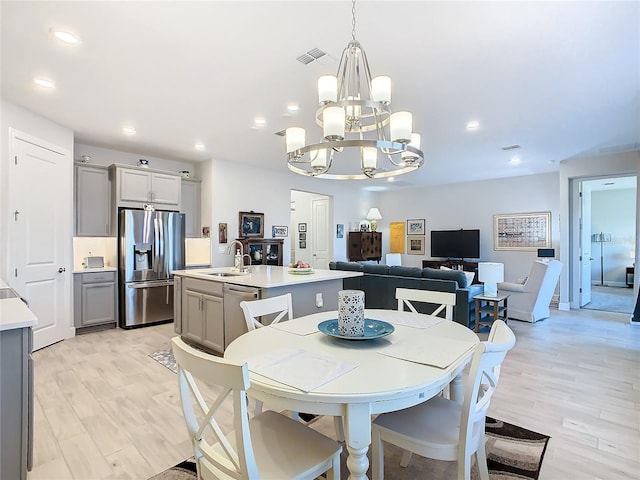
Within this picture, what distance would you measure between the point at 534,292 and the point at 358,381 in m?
4.83

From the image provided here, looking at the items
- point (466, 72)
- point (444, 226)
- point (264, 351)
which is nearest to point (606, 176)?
point (444, 226)

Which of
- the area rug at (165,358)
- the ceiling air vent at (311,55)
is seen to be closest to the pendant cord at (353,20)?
the ceiling air vent at (311,55)

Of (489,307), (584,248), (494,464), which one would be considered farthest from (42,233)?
(584,248)

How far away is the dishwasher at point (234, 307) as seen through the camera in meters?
3.13

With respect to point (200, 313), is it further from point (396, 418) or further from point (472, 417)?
point (472, 417)

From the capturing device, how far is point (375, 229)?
9227 millimetres

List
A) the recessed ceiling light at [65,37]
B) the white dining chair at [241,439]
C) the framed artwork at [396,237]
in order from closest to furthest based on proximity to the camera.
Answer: the white dining chair at [241,439] < the recessed ceiling light at [65,37] < the framed artwork at [396,237]

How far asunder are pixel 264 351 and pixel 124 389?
204cm

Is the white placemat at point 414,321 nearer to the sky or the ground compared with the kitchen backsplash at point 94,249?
nearer to the ground

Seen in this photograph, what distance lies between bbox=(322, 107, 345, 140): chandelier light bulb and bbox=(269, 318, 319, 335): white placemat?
3.81ft

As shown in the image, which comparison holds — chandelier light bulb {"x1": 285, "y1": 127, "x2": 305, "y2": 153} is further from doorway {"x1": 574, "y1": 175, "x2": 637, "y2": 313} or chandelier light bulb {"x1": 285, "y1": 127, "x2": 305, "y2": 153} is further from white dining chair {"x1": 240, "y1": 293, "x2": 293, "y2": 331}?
doorway {"x1": 574, "y1": 175, "x2": 637, "y2": 313}

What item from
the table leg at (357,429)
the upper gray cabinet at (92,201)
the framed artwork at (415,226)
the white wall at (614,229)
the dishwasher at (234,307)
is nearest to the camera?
the table leg at (357,429)

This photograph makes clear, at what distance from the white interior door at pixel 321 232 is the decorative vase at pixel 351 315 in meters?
6.58

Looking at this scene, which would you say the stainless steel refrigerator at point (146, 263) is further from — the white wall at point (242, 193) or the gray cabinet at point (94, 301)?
the white wall at point (242, 193)
